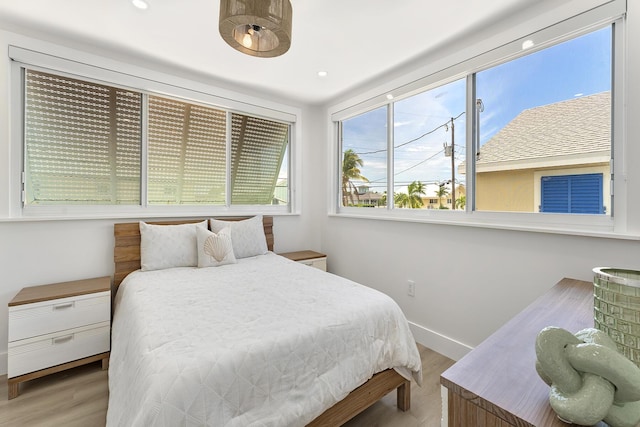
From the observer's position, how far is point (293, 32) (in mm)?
2098

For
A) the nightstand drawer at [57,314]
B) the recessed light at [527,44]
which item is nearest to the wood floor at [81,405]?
the nightstand drawer at [57,314]

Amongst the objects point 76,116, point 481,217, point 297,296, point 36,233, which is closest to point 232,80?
point 76,116

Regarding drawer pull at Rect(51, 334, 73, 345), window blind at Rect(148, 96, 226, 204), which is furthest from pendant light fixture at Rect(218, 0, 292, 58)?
drawer pull at Rect(51, 334, 73, 345)

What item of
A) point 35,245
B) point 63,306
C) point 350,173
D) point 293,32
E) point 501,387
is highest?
Answer: point 293,32

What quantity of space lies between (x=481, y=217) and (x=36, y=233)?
11.1ft

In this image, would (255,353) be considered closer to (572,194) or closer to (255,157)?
(572,194)

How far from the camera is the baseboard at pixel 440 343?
7.27ft

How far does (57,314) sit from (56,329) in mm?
100

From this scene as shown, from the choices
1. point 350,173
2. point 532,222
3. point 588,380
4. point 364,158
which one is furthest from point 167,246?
point 532,222

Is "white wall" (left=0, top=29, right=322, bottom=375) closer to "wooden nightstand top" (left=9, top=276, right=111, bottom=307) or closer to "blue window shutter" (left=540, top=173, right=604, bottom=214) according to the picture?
"wooden nightstand top" (left=9, top=276, right=111, bottom=307)

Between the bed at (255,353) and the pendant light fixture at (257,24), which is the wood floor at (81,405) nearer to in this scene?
the bed at (255,353)

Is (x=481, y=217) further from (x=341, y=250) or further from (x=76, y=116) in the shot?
(x=76, y=116)

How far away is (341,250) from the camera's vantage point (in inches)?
134

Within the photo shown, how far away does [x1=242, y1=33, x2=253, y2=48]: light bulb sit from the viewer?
155 cm
